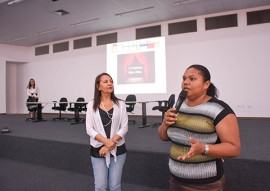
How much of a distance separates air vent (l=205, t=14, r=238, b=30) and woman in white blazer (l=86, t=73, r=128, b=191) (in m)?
5.49

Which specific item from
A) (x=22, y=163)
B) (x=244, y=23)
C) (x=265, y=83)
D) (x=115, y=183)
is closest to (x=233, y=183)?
(x=115, y=183)

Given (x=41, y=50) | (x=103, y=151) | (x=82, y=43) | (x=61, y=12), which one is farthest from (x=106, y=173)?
(x=41, y=50)

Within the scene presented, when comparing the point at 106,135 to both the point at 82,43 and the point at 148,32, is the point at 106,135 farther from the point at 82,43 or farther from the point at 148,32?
the point at 82,43

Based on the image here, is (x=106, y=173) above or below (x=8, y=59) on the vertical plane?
below

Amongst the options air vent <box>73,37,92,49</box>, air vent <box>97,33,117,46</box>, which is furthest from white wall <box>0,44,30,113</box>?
air vent <box>97,33,117,46</box>

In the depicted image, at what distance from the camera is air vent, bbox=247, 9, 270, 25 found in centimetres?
574

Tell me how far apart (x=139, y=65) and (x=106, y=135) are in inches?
216

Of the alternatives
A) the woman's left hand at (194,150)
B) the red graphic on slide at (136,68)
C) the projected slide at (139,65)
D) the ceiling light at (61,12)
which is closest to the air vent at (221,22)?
the projected slide at (139,65)

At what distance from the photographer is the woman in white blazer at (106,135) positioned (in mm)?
1562

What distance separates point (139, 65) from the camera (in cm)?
693

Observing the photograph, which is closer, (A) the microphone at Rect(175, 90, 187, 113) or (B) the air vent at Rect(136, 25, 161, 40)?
(A) the microphone at Rect(175, 90, 187, 113)

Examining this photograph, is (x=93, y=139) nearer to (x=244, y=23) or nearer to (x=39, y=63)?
(x=244, y=23)

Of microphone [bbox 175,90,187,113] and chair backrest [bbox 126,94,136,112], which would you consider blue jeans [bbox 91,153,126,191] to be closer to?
microphone [bbox 175,90,187,113]

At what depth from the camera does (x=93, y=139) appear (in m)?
1.60
